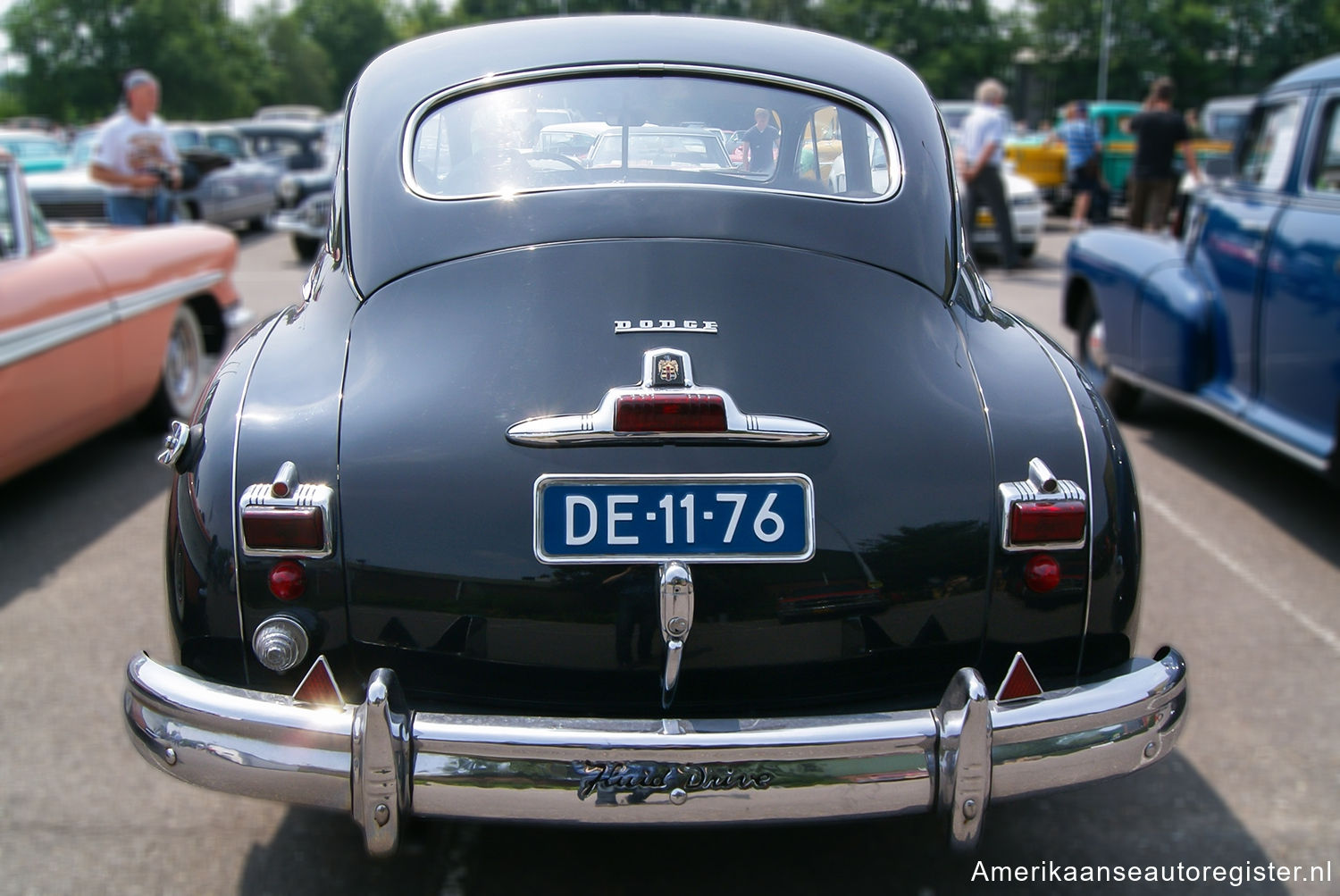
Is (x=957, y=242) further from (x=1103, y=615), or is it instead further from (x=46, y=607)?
(x=46, y=607)

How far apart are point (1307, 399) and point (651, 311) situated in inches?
130

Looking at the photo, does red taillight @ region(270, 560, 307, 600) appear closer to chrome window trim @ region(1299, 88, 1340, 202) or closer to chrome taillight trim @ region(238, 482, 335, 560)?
chrome taillight trim @ region(238, 482, 335, 560)

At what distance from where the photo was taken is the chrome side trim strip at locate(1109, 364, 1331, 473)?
439 centimetres

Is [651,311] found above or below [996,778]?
above

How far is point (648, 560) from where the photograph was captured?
6.88 ft

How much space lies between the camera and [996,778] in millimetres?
2039

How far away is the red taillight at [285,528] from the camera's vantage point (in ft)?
6.90

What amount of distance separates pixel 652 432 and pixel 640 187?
721mm

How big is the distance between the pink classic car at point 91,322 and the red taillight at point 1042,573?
374cm

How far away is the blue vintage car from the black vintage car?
251cm

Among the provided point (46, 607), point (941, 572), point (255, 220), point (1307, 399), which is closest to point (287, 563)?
point (941, 572)

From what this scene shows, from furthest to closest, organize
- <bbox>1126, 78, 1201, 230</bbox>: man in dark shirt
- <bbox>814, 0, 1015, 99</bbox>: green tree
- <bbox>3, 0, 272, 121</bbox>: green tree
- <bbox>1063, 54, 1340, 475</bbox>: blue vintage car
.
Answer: <bbox>814, 0, 1015, 99</bbox>: green tree < <bbox>3, 0, 272, 121</bbox>: green tree < <bbox>1126, 78, 1201, 230</bbox>: man in dark shirt < <bbox>1063, 54, 1340, 475</bbox>: blue vintage car

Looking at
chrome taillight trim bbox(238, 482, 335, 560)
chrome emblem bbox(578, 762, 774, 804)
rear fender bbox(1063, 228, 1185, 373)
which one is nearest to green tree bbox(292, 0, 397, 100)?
rear fender bbox(1063, 228, 1185, 373)

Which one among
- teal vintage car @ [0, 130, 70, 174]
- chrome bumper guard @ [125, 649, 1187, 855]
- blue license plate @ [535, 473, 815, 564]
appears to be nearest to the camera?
chrome bumper guard @ [125, 649, 1187, 855]
